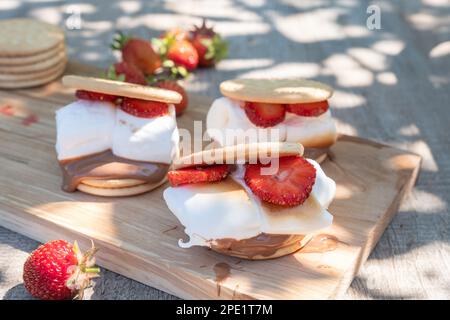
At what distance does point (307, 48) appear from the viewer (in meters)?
4.40

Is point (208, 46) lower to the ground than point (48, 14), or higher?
higher

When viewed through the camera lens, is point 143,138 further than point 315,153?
No

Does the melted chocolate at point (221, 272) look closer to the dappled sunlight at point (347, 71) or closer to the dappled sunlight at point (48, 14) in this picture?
the dappled sunlight at point (347, 71)

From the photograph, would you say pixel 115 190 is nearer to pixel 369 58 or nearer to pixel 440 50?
pixel 369 58

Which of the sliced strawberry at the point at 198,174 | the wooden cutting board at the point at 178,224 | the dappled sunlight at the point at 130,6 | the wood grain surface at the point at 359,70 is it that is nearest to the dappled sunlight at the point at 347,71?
the wood grain surface at the point at 359,70

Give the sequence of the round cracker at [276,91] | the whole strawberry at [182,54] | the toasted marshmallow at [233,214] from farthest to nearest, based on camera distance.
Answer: the whole strawberry at [182,54]
the round cracker at [276,91]
the toasted marshmallow at [233,214]

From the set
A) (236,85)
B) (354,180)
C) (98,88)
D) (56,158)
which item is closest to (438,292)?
(354,180)

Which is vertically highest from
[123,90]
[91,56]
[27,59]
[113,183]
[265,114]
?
[123,90]

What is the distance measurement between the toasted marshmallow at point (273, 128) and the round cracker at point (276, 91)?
89 mm

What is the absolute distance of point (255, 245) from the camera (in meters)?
2.34

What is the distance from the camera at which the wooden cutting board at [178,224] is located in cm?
231

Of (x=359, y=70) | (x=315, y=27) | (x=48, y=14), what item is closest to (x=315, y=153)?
(x=359, y=70)

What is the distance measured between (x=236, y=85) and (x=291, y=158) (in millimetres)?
616

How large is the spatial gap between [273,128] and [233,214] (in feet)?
2.19
